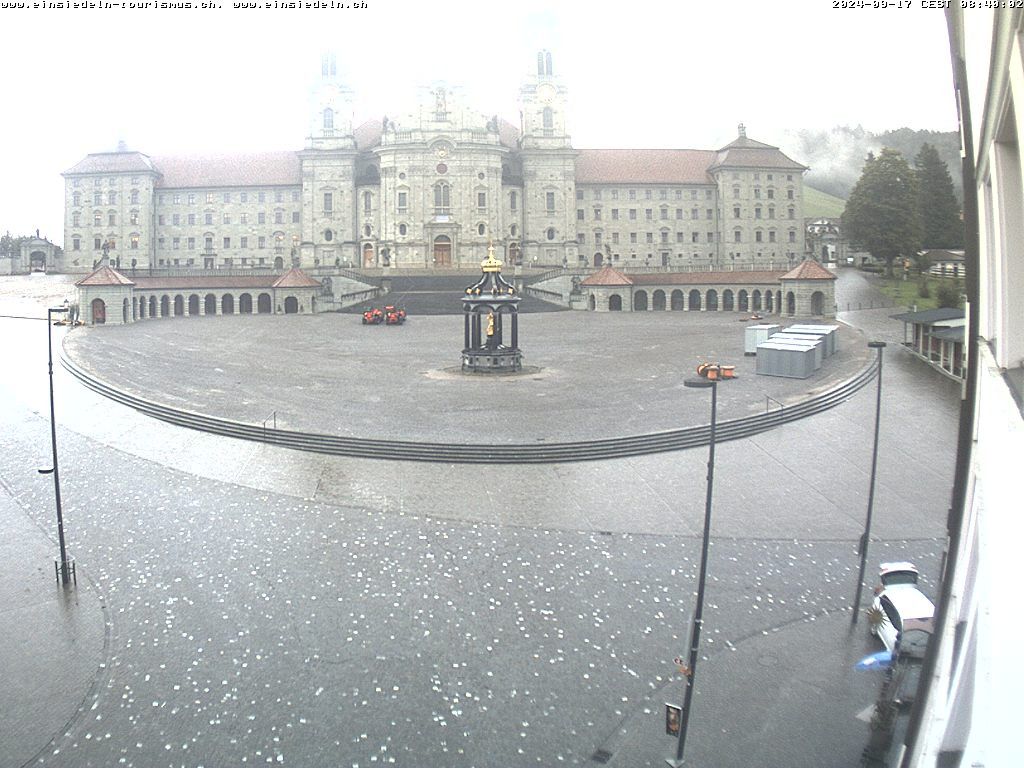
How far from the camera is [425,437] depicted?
29031mm

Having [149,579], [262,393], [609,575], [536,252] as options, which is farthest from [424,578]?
[536,252]

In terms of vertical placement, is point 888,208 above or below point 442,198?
below

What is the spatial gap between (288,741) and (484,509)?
10940 millimetres

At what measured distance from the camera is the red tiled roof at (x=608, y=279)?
79875 millimetres

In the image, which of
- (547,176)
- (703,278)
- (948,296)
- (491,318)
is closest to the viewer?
(491,318)

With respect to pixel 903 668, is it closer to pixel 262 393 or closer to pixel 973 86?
pixel 973 86

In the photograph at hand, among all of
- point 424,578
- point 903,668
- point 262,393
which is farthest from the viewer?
point 262,393

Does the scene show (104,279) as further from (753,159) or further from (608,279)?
(753,159)

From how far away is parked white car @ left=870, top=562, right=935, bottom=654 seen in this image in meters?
14.2

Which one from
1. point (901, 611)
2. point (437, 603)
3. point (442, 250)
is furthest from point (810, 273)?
point (437, 603)

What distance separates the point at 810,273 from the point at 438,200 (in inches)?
1628

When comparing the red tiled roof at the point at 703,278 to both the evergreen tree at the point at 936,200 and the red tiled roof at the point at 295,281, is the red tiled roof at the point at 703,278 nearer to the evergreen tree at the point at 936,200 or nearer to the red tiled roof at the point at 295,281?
the evergreen tree at the point at 936,200

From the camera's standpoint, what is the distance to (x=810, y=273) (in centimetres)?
6725

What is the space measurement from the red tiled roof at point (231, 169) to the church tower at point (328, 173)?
381 cm
